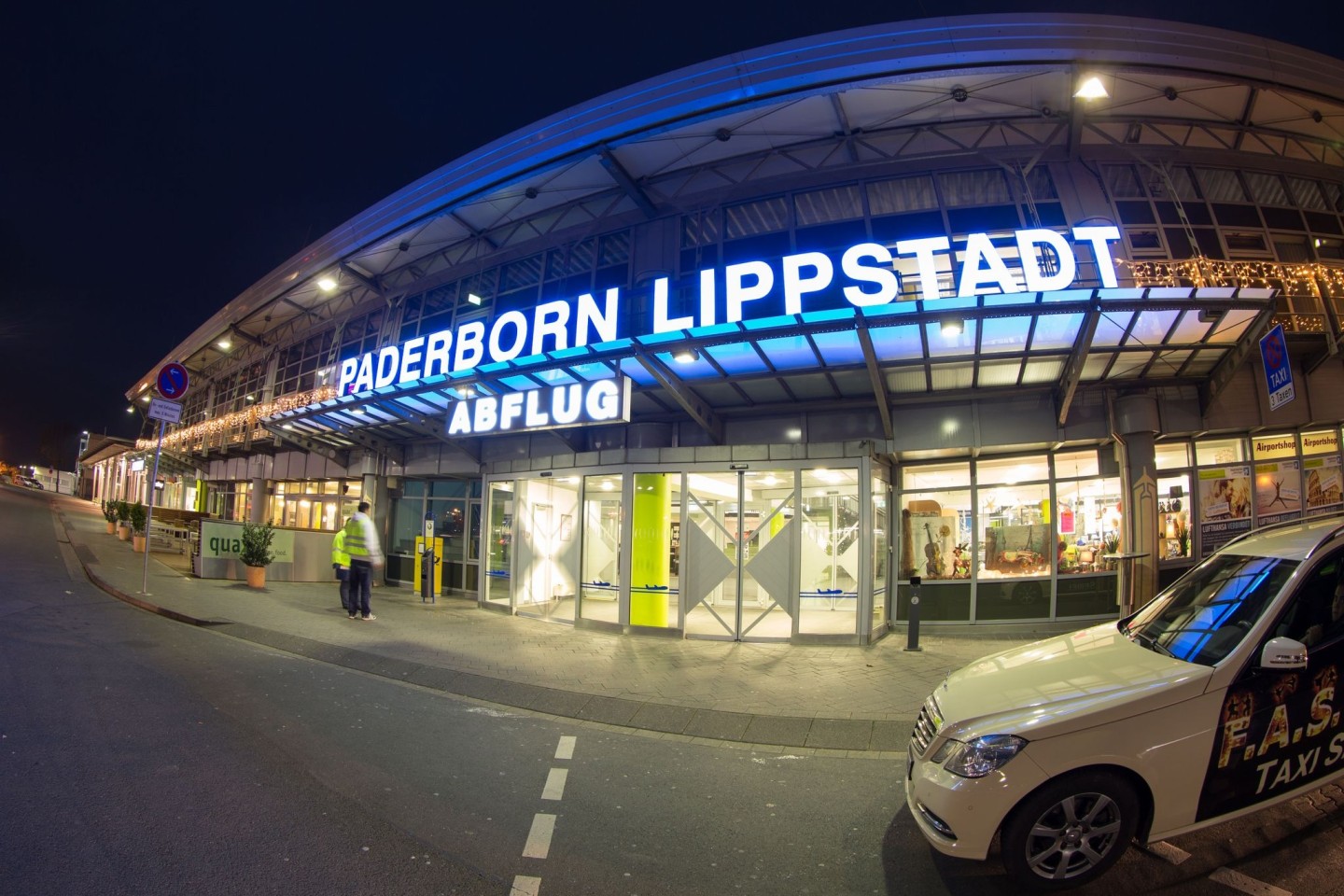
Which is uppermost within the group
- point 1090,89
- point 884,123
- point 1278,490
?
point 884,123

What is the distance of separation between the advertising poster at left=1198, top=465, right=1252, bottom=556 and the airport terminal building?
5 cm

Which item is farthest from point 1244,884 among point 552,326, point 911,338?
point 552,326

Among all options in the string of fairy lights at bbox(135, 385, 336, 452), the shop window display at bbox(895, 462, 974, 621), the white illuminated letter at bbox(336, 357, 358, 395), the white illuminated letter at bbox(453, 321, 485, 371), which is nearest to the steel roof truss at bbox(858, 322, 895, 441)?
the shop window display at bbox(895, 462, 974, 621)

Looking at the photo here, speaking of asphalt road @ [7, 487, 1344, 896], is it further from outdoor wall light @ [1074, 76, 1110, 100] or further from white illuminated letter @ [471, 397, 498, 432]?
outdoor wall light @ [1074, 76, 1110, 100]

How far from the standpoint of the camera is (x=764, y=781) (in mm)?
4785

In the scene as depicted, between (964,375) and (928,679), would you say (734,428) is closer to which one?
(964,375)

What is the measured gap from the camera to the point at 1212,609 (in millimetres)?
3773

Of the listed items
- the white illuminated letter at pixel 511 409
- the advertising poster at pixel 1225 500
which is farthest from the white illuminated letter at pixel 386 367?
the advertising poster at pixel 1225 500

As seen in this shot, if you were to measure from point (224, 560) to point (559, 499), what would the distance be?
9.07m

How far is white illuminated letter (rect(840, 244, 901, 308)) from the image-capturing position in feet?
27.2

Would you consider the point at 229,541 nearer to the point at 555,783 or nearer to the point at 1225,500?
the point at 555,783

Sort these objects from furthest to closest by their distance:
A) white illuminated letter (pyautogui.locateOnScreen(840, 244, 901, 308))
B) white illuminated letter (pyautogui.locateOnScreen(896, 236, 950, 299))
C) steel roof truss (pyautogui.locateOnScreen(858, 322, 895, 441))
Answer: steel roof truss (pyautogui.locateOnScreen(858, 322, 895, 441)) → white illuminated letter (pyautogui.locateOnScreen(896, 236, 950, 299)) → white illuminated letter (pyautogui.locateOnScreen(840, 244, 901, 308))

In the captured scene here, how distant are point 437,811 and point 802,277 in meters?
7.85

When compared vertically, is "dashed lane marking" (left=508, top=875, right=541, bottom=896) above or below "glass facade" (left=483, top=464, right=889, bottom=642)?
below
